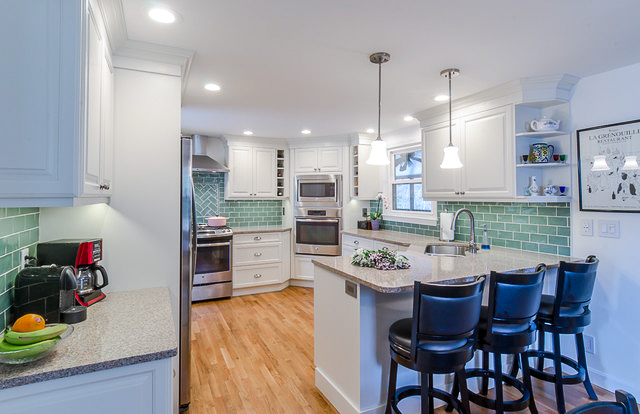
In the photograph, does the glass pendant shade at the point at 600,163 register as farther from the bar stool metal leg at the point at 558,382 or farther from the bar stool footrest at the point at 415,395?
the bar stool footrest at the point at 415,395

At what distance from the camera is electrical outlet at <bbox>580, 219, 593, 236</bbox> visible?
2.55 meters

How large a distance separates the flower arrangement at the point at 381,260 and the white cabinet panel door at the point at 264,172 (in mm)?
3230

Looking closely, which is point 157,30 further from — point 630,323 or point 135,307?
point 630,323

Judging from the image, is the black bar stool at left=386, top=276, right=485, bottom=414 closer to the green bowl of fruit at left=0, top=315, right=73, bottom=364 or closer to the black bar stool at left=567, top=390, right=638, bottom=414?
the black bar stool at left=567, top=390, right=638, bottom=414

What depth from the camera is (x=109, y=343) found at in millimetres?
1268

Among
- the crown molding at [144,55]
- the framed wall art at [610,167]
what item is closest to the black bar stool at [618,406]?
the framed wall art at [610,167]

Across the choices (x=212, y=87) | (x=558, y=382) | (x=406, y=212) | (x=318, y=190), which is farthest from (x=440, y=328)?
(x=318, y=190)

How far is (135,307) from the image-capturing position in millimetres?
1686

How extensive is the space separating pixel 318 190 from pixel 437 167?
2085 mm

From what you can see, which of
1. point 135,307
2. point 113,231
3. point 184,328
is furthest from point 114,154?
point 184,328

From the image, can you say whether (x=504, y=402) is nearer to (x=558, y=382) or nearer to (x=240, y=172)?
(x=558, y=382)

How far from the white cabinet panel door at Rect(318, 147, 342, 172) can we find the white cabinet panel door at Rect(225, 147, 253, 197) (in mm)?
1058

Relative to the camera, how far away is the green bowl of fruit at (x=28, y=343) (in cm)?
108

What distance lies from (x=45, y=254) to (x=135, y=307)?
1.57ft
